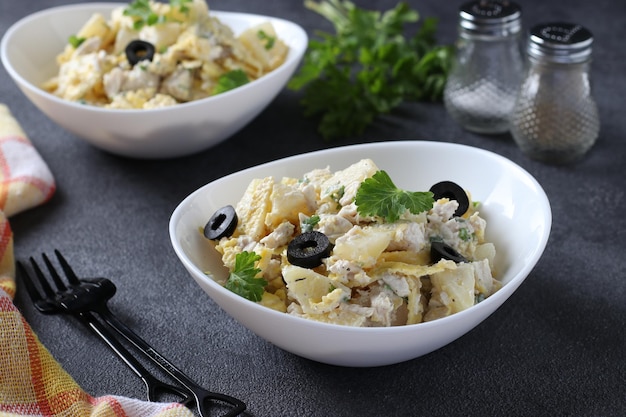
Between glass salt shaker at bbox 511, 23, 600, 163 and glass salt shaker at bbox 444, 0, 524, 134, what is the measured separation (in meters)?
0.16

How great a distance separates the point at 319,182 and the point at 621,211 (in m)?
1.14

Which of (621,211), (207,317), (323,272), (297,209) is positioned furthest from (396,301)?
(621,211)

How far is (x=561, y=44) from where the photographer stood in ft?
9.18

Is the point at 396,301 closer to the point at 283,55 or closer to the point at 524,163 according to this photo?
the point at 524,163

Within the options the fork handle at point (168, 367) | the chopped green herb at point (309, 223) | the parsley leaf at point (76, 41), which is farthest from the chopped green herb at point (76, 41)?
the chopped green herb at point (309, 223)

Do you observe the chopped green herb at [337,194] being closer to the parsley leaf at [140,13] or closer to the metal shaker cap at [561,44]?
the metal shaker cap at [561,44]

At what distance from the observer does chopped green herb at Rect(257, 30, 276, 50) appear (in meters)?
3.30

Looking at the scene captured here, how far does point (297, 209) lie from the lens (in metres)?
2.14

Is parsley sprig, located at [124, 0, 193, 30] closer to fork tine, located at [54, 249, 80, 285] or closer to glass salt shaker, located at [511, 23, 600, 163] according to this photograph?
fork tine, located at [54, 249, 80, 285]

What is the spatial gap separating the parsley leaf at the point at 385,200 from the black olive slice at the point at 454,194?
0.23 metres

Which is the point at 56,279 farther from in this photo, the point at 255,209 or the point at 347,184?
the point at 347,184

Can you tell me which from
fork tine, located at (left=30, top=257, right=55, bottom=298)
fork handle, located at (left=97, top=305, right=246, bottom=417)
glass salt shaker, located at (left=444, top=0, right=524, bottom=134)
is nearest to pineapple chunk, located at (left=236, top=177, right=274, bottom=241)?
fork handle, located at (left=97, top=305, right=246, bottom=417)

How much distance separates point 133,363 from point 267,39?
168cm

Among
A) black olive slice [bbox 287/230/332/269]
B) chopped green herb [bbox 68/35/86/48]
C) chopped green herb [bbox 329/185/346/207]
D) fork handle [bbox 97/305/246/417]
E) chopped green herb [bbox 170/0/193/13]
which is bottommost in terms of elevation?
fork handle [bbox 97/305/246/417]
